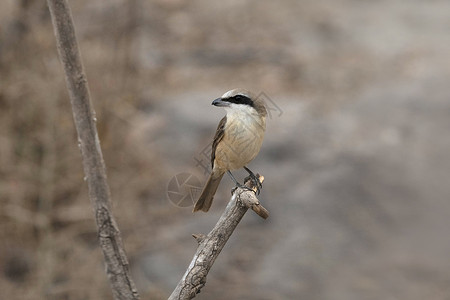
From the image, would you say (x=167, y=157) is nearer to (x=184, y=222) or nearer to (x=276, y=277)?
(x=184, y=222)

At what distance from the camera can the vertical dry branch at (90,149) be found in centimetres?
229

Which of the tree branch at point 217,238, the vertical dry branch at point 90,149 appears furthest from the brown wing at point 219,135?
the vertical dry branch at point 90,149

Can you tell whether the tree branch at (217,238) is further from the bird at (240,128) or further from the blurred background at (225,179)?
the blurred background at (225,179)

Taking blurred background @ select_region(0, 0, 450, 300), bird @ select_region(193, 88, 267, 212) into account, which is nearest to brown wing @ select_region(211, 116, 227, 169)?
bird @ select_region(193, 88, 267, 212)

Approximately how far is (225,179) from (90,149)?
5.59m

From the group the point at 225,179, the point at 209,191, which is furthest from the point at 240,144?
the point at 225,179

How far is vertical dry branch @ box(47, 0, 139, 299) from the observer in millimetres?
2295

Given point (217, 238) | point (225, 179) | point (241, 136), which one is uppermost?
point (225, 179)

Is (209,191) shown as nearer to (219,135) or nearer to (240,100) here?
(219,135)

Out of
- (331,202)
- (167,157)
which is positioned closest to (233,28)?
(167,157)

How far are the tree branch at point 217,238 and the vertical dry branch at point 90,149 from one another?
1.19 feet

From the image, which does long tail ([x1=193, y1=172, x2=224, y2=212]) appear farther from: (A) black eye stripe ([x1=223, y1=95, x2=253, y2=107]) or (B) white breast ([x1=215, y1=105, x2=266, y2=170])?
(A) black eye stripe ([x1=223, y1=95, x2=253, y2=107])

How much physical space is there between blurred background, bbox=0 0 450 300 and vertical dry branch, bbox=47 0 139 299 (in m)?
3.49

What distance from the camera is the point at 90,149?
249 cm
